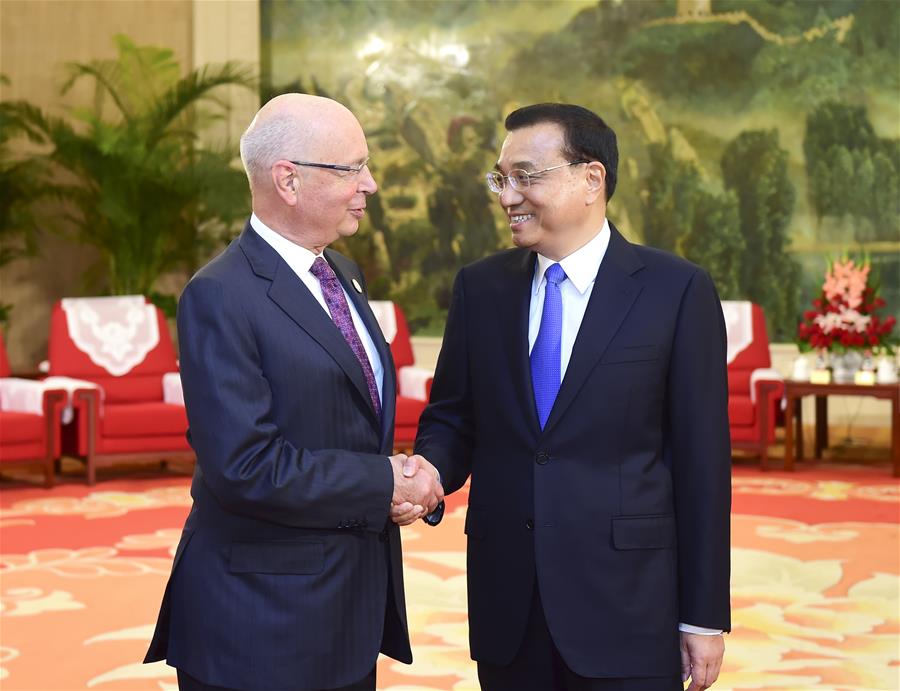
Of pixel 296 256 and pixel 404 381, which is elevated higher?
pixel 296 256

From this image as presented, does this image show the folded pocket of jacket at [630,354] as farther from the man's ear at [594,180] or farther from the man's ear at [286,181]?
the man's ear at [286,181]

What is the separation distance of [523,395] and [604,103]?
9.90 meters

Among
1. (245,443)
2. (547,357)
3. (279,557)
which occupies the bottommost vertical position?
(279,557)

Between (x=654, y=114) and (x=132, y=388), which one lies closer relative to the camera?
(x=132, y=388)

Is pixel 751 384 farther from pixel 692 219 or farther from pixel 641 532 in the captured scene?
pixel 641 532

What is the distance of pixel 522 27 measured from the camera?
12039 millimetres

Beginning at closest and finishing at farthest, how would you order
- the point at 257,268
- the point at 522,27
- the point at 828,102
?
the point at 257,268, the point at 828,102, the point at 522,27

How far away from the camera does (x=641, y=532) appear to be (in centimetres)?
229

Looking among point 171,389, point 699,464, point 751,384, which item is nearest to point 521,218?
point 699,464

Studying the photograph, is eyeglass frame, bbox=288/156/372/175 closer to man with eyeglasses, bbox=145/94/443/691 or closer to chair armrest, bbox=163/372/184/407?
man with eyeglasses, bbox=145/94/443/691

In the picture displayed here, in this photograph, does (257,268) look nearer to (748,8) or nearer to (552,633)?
(552,633)

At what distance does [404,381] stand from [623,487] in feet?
23.9

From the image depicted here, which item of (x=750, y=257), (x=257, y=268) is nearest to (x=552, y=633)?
(x=257, y=268)

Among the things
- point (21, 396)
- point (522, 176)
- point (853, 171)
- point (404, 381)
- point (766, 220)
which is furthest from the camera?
point (766, 220)
